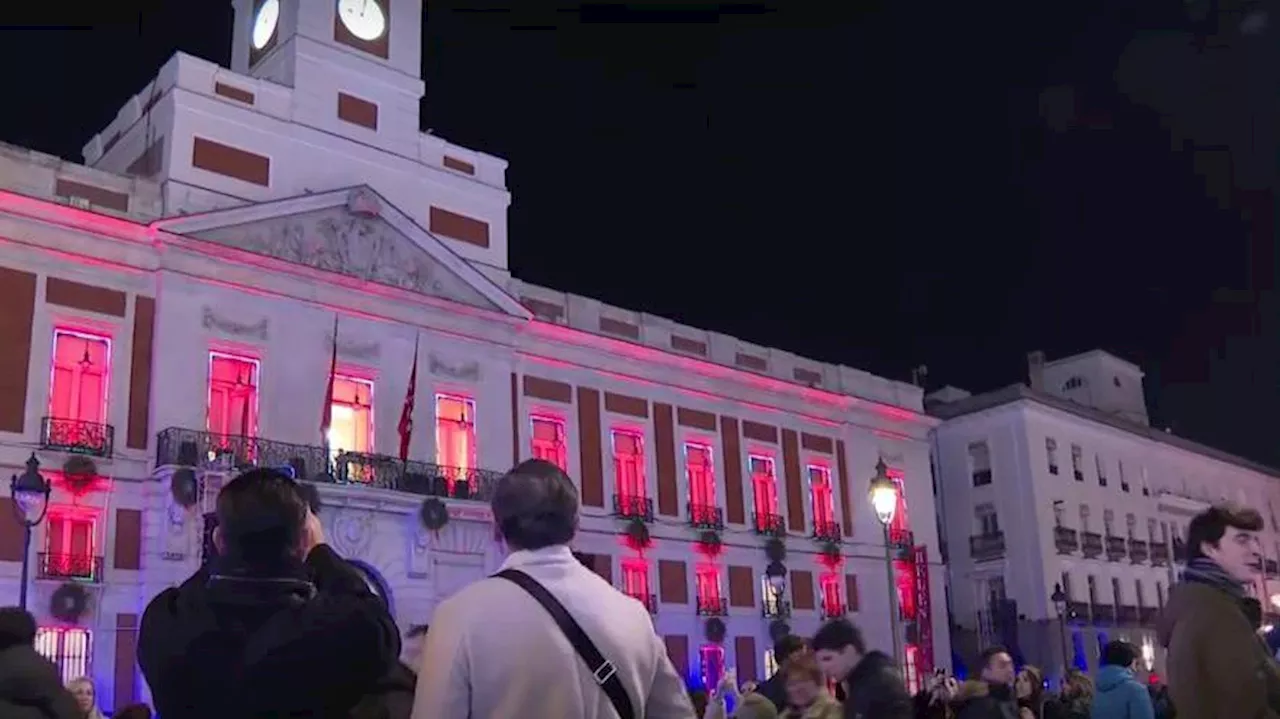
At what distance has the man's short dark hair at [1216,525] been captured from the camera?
456 cm

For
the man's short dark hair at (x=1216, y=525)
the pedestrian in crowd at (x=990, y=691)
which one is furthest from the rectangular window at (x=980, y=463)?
the man's short dark hair at (x=1216, y=525)

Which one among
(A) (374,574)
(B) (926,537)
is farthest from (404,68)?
(B) (926,537)

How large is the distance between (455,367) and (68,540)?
9.14 m

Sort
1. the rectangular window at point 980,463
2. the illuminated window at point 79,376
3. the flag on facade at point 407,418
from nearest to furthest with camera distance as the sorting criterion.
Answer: the illuminated window at point 79,376 → the flag on facade at point 407,418 → the rectangular window at point 980,463

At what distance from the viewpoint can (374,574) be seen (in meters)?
24.4

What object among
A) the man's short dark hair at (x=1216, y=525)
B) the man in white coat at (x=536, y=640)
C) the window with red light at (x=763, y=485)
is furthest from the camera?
the window with red light at (x=763, y=485)

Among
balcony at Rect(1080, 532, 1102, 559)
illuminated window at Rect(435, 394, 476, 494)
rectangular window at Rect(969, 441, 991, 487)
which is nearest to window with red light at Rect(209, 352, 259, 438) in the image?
illuminated window at Rect(435, 394, 476, 494)

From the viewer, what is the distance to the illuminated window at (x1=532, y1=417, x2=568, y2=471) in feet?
97.3

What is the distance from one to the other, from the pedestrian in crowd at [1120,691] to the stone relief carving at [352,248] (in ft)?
66.3

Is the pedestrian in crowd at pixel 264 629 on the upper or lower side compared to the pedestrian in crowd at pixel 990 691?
upper

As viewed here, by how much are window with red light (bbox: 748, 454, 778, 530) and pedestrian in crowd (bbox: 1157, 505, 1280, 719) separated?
29.4 m

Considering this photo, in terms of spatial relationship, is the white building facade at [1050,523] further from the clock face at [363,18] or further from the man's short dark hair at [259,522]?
the man's short dark hair at [259,522]

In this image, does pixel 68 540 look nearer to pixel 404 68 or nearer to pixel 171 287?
pixel 171 287

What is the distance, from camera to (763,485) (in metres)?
34.5
